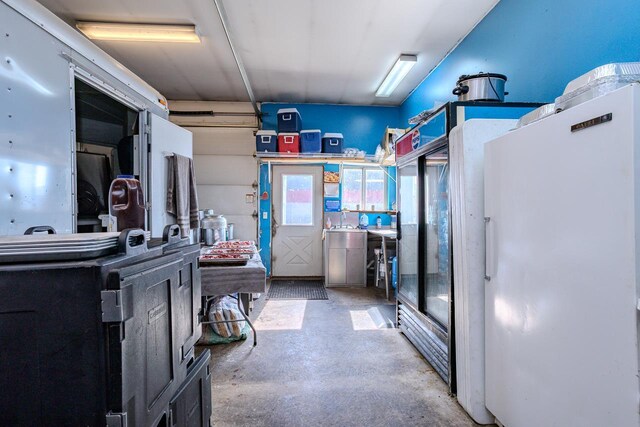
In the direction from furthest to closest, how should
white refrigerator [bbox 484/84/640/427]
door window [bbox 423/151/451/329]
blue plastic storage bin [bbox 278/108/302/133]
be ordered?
blue plastic storage bin [bbox 278/108/302/133]
door window [bbox 423/151/451/329]
white refrigerator [bbox 484/84/640/427]

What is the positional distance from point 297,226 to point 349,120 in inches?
87.5

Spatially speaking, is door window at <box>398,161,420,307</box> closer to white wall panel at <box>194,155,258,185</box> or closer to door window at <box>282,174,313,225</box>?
door window at <box>282,174,313,225</box>

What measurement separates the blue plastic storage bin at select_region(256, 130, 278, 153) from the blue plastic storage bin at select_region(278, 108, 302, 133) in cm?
18

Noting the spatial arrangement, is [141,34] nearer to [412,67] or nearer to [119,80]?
[119,80]

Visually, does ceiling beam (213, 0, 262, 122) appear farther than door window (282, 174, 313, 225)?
No

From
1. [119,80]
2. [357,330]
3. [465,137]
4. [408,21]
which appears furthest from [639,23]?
[119,80]

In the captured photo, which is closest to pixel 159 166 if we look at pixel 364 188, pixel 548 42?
pixel 548 42

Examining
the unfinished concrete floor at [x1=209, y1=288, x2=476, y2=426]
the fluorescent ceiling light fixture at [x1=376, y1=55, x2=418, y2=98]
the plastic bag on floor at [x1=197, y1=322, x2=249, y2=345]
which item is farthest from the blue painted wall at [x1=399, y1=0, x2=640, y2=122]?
Result: the plastic bag on floor at [x1=197, y1=322, x2=249, y2=345]

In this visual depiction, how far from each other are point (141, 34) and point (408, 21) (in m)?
2.87

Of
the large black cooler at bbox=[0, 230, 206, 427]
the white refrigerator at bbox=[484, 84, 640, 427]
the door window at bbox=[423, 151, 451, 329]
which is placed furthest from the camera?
the door window at bbox=[423, 151, 451, 329]

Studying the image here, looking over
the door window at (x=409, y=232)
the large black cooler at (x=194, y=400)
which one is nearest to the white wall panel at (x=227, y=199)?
the door window at (x=409, y=232)

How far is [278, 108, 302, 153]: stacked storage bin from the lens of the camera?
5195mm

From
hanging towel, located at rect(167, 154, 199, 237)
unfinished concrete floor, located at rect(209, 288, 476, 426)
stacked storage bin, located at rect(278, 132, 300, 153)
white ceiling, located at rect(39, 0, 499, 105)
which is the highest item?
white ceiling, located at rect(39, 0, 499, 105)

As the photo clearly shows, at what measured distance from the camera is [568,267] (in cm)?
128
